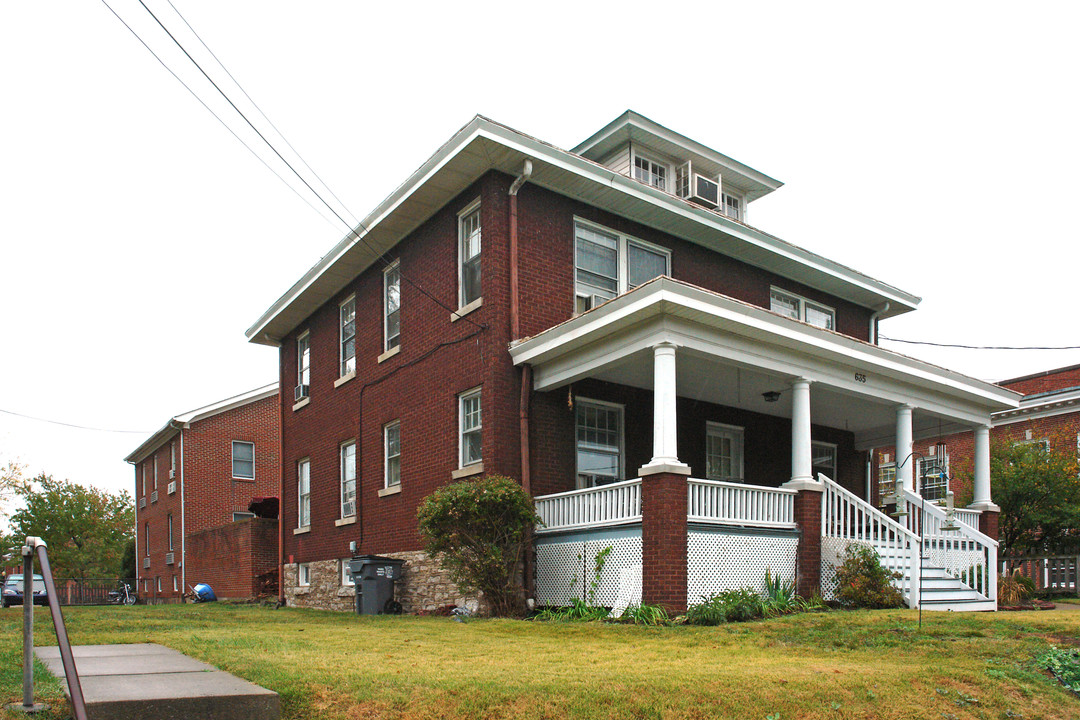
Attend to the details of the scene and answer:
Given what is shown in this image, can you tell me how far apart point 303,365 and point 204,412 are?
1188cm

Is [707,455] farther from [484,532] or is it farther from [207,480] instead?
[207,480]

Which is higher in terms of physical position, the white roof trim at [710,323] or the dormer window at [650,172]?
the dormer window at [650,172]

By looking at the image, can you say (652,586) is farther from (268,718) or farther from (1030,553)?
(1030,553)

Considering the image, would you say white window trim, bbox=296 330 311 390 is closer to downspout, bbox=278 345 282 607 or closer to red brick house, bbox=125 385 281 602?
downspout, bbox=278 345 282 607

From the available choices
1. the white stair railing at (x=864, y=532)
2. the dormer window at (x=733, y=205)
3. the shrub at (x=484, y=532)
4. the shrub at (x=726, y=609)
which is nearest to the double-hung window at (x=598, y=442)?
the shrub at (x=484, y=532)

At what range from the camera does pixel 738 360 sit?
13336mm

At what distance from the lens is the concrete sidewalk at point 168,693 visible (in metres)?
5.13

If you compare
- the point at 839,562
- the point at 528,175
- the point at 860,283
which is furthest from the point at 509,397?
the point at 860,283

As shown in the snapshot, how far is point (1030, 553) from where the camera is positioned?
21.1 m

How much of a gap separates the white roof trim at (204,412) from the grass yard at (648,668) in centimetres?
2177

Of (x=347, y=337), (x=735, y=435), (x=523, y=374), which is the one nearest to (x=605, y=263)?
(x=523, y=374)

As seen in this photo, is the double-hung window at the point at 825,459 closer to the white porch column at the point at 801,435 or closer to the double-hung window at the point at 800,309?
the double-hung window at the point at 800,309

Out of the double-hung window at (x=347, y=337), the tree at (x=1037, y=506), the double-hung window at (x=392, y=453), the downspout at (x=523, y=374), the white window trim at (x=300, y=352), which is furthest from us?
the white window trim at (x=300, y=352)

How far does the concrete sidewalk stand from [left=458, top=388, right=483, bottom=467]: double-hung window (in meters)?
8.50
